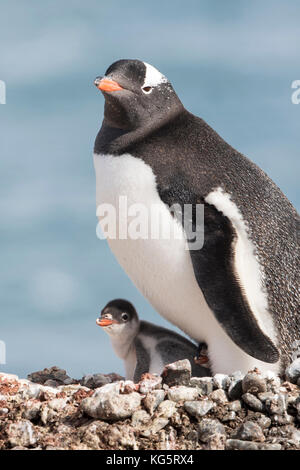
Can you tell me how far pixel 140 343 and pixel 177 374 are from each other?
1.19 meters

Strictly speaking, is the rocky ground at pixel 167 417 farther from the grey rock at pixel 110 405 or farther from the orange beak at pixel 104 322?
the orange beak at pixel 104 322

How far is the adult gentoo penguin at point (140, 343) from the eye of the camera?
4699 mm

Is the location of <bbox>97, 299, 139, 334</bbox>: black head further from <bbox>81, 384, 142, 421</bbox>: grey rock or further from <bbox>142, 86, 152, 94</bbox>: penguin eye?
<bbox>81, 384, 142, 421</bbox>: grey rock

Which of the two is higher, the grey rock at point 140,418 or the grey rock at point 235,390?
the grey rock at point 235,390

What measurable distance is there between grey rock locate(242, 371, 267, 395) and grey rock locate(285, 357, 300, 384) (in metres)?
0.38

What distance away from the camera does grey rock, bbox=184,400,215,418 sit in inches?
134

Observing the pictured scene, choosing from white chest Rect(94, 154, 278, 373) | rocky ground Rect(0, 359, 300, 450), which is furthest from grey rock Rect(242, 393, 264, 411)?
white chest Rect(94, 154, 278, 373)

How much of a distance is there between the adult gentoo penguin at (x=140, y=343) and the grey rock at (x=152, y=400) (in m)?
1.08

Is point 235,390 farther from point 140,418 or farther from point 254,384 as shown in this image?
point 140,418

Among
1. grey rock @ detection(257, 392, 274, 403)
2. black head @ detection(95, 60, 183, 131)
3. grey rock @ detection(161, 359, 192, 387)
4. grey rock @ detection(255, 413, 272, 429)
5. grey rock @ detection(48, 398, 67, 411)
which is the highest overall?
black head @ detection(95, 60, 183, 131)

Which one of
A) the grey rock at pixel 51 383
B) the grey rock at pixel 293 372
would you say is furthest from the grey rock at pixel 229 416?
the grey rock at pixel 51 383

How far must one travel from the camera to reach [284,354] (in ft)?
14.0

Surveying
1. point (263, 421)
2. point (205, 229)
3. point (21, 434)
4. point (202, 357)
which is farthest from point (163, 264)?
point (21, 434)
